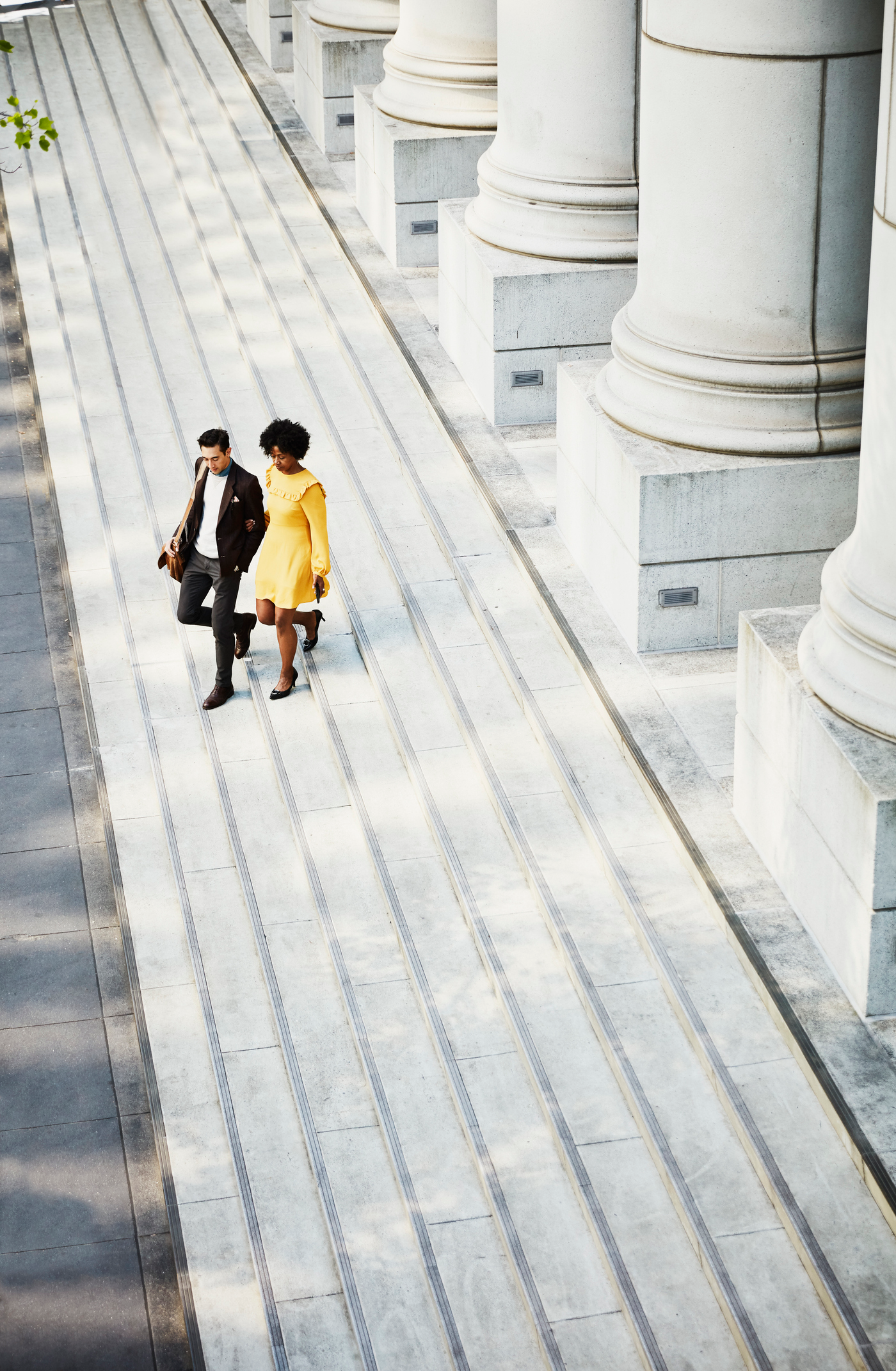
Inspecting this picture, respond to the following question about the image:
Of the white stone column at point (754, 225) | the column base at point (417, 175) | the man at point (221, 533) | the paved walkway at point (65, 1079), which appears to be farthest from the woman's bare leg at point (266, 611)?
the column base at point (417, 175)

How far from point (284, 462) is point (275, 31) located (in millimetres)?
15206

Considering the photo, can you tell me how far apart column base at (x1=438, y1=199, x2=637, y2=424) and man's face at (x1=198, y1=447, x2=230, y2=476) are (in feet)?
14.0

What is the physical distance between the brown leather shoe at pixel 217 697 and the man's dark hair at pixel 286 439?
169cm

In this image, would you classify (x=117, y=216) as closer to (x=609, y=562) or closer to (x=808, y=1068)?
(x=609, y=562)

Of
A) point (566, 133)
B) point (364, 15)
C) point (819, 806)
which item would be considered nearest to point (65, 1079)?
point (819, 806)

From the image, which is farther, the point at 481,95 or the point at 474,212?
the point at 481,95

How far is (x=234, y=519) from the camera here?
11195 millimetres

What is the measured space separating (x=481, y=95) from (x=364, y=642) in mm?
7679

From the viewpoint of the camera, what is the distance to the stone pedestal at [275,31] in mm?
23938

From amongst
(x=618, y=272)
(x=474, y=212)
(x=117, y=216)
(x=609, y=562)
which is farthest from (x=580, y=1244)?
(x=117, y=216)

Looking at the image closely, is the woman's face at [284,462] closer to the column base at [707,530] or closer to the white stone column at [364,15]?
the column base at [707,530]

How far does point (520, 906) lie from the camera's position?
989cm

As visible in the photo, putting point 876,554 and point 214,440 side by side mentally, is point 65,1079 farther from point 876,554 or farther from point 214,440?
point 876,554

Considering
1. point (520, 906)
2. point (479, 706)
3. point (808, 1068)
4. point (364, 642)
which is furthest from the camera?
point (364, 642)
